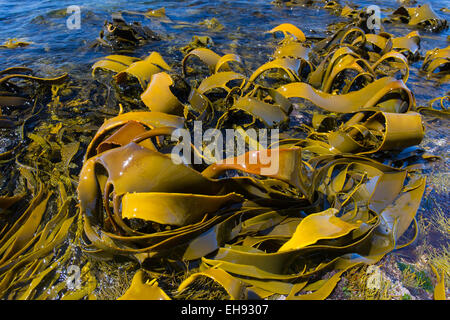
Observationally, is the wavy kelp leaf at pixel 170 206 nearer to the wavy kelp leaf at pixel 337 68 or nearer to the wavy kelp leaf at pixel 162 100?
the wavy kelp leaf at pixel 162 100

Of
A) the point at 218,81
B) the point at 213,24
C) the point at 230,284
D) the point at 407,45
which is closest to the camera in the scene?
the point at 230,284

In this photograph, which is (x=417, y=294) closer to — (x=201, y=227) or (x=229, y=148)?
(x=201, y=227)

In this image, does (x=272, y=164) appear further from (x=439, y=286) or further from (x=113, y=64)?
(x=113, y=64)

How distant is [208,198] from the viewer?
1.31 meters

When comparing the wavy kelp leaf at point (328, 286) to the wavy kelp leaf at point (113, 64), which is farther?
the wavy kelp leaf at point (113, 64)

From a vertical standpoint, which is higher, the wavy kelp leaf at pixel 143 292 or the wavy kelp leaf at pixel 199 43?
the wavy kelp leaf at pixel 199 43

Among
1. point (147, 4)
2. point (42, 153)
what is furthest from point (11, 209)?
point (147, 4)

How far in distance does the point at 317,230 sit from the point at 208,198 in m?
0.54

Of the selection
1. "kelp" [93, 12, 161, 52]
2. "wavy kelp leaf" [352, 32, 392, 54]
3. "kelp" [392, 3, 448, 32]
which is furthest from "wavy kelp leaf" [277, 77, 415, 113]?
"kelp" [392, 3, 448, 32]

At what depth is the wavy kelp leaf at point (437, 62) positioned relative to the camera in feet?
10.1

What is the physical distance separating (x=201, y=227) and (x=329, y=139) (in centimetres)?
120

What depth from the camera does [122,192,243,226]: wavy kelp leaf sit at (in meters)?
1.16

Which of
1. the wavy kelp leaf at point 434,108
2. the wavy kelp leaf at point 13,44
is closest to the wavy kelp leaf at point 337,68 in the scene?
the wavy kelp leaf at point 434,108

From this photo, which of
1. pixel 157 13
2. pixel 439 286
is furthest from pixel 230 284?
pixel 157 13
